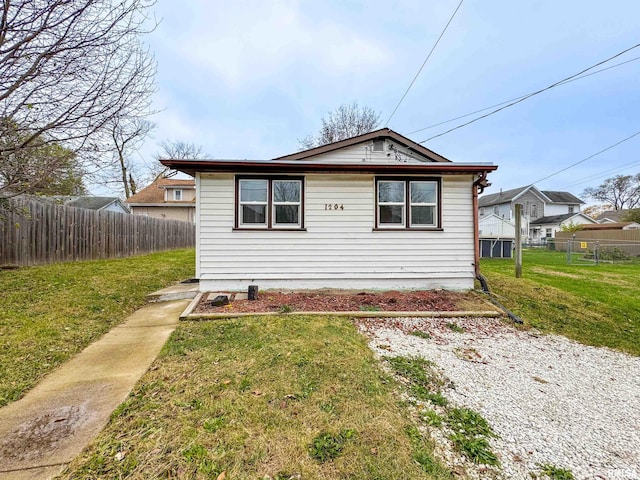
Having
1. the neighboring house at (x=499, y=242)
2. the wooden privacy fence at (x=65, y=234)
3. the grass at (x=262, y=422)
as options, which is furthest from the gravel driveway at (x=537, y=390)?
the neighboring house at (x=499, y=242)

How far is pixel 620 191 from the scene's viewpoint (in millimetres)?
47719

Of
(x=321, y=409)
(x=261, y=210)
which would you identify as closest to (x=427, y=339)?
(x=321, y=409)

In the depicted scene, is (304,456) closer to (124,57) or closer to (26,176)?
(26,176)

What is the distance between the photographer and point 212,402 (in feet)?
8.40

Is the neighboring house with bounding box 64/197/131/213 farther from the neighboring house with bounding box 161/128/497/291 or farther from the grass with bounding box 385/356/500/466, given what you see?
the grass with bounding box 385/356/500/466

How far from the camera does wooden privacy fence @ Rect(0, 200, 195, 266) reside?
8.15 meters

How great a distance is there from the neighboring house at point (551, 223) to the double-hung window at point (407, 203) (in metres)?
34.6

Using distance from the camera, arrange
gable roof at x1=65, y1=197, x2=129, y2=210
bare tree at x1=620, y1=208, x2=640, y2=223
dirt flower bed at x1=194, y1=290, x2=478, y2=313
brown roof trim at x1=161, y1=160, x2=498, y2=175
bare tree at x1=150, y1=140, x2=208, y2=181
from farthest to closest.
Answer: bare tree at x1=150, y1=140, x2=208, y2=181 < bare tree at x1=620, y1=208, x2=640, y2=223 < gable roof at x1=65, y1=197, x2=129, y2=210 < brown roof trim at x1=161, y1=160, x2=498, y2=175 < dirt flower bed at x1=194, y1=290, x2=478, y2=313

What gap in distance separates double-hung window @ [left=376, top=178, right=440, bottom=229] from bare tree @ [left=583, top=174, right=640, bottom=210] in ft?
197

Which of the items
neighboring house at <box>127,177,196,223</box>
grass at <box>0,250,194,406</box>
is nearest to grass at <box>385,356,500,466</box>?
grass at <box>0,250,194,406</box>

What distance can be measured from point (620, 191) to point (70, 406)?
70460 mm

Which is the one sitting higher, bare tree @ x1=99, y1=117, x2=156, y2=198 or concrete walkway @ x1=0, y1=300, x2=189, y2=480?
bare tree @ x1=99, y1=117, x2=156, y2=198

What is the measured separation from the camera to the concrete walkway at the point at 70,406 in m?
1.96

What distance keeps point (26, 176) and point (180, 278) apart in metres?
4.81
